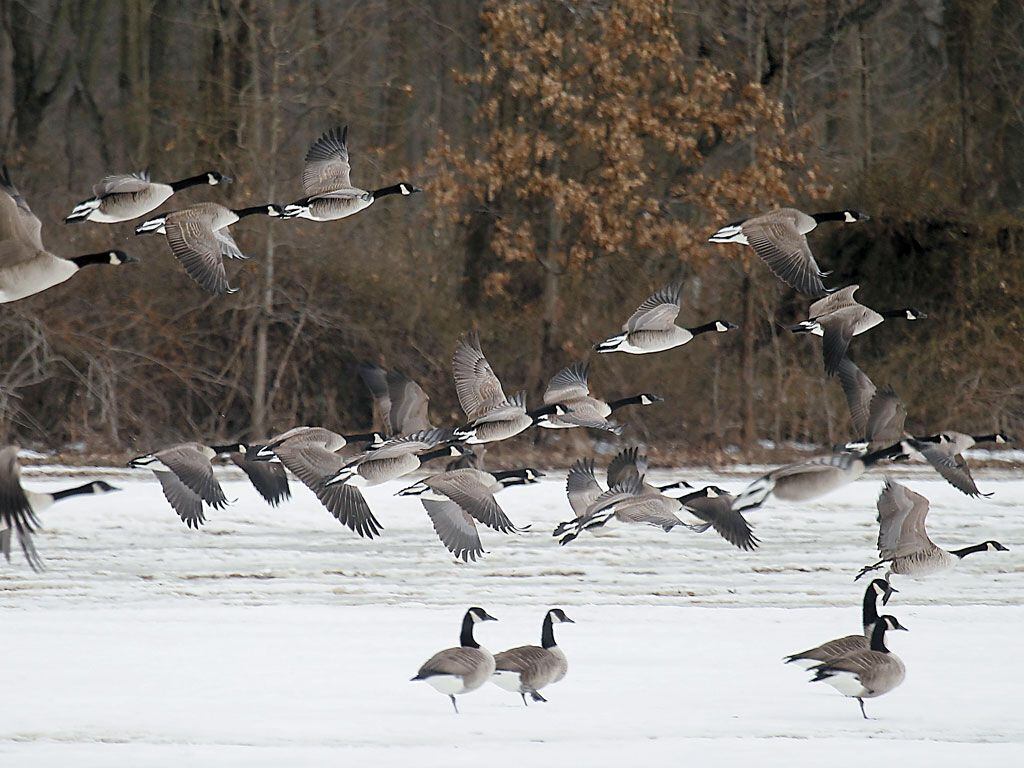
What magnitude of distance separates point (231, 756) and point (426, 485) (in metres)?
2.16

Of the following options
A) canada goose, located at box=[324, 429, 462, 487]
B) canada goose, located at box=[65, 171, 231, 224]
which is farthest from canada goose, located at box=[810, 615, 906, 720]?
canada goose, located at box=[65, 171, 231, 224]

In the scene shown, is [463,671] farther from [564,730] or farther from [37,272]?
[37,272]

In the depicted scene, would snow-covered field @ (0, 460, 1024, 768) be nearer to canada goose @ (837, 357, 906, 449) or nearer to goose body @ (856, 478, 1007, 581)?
goose body @ (856, 478, 1007, 581)

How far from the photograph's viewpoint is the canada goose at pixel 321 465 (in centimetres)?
824

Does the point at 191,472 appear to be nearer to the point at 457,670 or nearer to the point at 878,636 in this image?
the point at 457,670

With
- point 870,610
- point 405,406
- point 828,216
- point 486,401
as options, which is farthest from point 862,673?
point 405,406

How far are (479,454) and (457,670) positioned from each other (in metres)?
3.10

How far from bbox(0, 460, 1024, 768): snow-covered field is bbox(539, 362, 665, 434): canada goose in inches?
51.2

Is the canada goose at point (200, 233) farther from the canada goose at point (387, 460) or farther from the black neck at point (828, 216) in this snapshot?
the black neck at point (828, 216)

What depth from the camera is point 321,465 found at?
8445 millimetres

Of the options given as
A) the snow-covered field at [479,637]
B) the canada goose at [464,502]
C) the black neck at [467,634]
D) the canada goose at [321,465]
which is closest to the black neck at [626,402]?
the canada goose at [464,502]

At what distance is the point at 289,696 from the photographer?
7.63 metres

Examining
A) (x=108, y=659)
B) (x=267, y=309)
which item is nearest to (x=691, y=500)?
(x=108, y=659)

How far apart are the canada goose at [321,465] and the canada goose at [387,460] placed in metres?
0.24
